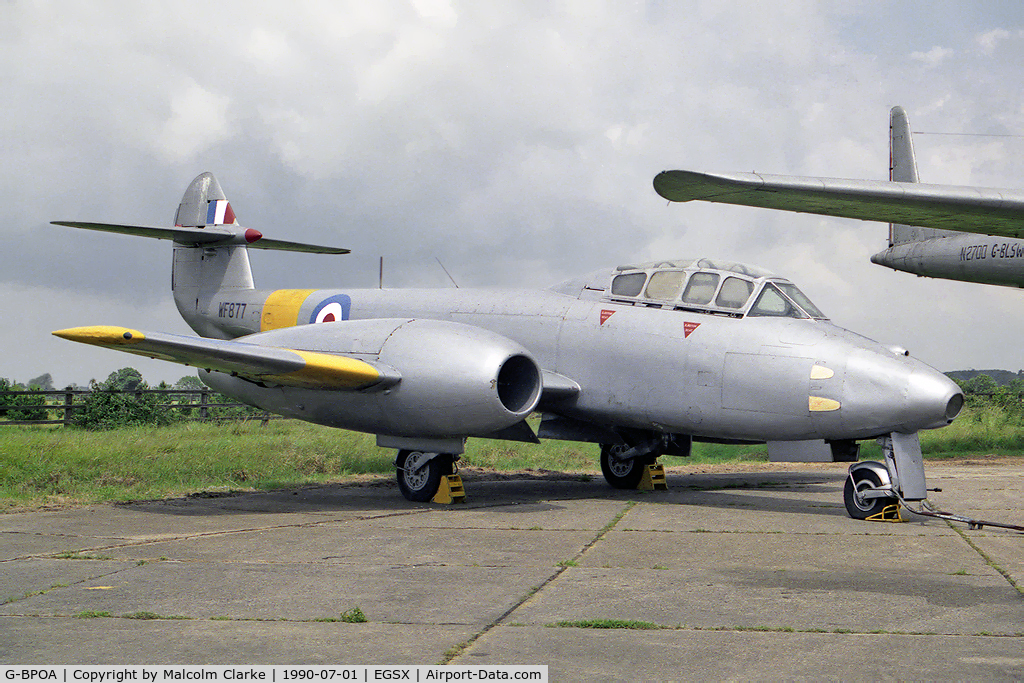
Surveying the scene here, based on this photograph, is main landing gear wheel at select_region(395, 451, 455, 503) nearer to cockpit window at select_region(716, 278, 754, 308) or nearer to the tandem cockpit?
the tandem cockpit

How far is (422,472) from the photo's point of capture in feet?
33.5

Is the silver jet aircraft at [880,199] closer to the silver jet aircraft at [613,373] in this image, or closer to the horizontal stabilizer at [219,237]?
the silver jet aircraft at [613,373]

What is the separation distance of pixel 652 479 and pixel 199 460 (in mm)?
6432

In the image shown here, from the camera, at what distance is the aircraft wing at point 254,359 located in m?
8.60

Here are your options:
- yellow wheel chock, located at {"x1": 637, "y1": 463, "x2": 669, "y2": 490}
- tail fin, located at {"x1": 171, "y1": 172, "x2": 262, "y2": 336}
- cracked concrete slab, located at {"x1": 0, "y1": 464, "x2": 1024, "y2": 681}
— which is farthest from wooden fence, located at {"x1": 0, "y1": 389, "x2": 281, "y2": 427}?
cracked concrete slab, located at {"x1": 0, "y1": 464, "x2": 1024, "y2": 681}

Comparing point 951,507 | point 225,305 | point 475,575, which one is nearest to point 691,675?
point 475,575

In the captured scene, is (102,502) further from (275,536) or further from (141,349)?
(275,536)

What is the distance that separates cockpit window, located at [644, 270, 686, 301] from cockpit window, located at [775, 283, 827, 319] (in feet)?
3.37

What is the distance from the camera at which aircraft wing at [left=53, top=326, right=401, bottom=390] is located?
8.60 m

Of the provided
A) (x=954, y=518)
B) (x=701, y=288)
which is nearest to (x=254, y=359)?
(x=701, y=288)

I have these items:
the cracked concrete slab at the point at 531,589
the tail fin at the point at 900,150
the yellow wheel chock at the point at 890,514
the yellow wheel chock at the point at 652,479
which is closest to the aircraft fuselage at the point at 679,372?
the yellow wheel chock at the point at 890,514

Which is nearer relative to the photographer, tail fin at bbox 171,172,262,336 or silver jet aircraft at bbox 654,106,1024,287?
silver jet aircraft at bbox 654,106,1024,287

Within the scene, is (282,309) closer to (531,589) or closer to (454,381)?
(454,381)

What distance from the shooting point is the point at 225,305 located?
1538cm
